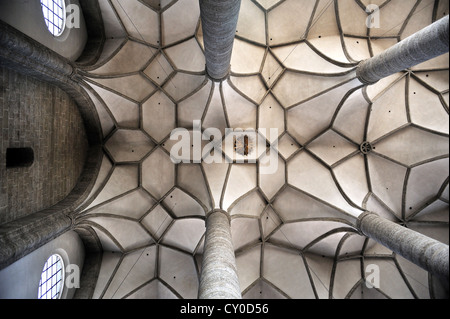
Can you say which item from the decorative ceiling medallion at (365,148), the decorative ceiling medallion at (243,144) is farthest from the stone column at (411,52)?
the decorative ceiling medallion at (243,144)

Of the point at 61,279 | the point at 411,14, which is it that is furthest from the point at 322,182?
the point at 61,279

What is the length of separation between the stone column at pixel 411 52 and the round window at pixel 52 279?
12472 mm

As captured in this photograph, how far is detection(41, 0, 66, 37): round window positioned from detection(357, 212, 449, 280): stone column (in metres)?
12.2

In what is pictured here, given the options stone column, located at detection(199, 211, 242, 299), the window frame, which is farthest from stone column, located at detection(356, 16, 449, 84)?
the window frame

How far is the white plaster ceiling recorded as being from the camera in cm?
1248

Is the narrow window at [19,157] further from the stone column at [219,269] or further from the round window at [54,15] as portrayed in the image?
the stone column at [219,269]

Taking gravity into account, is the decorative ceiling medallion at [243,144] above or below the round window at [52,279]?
above

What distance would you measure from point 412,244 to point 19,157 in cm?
1133

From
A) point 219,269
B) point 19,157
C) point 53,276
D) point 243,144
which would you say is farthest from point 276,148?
point 53,276

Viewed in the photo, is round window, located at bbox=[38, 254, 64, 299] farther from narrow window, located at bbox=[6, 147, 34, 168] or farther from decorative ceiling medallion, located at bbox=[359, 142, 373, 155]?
decorative ceiling medallion, located at bbox=[359, 142, 373, 155]

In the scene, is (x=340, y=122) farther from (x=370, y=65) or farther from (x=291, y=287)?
(x=291, y=287)

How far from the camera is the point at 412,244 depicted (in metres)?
8.45

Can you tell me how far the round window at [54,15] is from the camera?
9906mm

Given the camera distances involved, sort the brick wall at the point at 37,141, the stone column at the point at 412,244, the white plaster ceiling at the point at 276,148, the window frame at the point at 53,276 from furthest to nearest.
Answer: the white plaster ceiling at the point at 276,148, the window frame at the point at 53,276, the brick wall at the point at 37,141, the stone column at the point at 412,244
